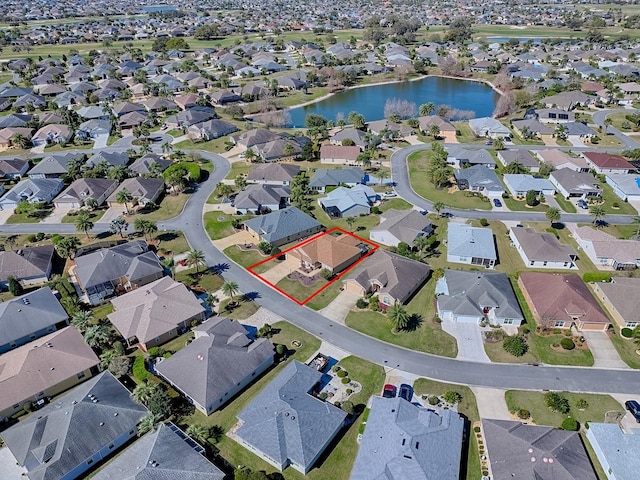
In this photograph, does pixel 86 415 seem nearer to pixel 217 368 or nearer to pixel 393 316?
pixel 217 368

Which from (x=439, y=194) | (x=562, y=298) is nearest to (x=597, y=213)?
(x=439, y=194)

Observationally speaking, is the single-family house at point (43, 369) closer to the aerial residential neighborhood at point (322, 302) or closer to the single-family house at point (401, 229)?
the aerial residential neighborhood at point (322, 302)

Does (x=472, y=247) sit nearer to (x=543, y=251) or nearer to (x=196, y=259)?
(x=543, y=251)

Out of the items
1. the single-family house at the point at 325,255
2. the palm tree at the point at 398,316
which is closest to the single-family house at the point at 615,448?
the palm tree at the point at 398,316

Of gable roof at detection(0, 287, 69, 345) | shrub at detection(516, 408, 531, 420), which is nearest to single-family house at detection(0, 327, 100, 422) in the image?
gable roof at detection(0, 287, 69, 345)

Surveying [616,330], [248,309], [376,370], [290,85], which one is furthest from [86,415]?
[290,85]

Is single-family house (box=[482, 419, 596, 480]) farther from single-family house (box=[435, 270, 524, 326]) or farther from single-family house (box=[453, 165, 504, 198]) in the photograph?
single-family house (box=[453, 165, 504, 198])
